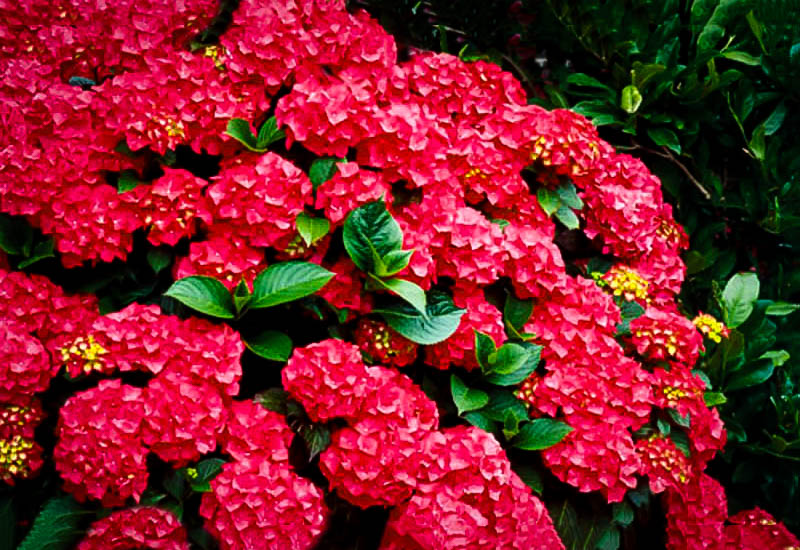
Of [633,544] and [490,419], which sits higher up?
[490,419]

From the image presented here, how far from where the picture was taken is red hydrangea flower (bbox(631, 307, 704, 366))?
201 centimetres

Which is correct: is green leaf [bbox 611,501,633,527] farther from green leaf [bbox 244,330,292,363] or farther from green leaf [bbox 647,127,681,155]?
green leaf [bbox 647,127,681,155]

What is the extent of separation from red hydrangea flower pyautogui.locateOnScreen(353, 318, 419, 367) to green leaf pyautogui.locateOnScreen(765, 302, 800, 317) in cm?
141

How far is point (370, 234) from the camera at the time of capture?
171 centimetres

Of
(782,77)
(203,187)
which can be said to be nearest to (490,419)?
(203,187)

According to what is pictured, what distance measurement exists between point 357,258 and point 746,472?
63.7 inches

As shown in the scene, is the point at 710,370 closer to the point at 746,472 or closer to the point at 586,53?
the point at 746,472

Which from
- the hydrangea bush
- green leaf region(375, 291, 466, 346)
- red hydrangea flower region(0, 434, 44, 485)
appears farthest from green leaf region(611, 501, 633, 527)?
red hydrangea flower region(0, 434, 44, 485)

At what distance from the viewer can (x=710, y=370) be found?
2.35 m

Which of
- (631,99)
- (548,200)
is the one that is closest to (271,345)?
(548,200)

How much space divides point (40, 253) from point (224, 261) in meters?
0.47

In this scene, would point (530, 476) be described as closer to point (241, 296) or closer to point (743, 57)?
point (241, 296)

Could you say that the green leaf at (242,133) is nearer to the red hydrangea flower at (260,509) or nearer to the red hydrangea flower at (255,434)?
the red hydrangea flower at (255,434)

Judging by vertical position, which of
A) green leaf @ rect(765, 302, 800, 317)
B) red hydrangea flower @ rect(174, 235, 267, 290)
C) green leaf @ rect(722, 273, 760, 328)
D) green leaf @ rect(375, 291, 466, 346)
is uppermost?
red hydrangea flower @ rect(174, 235, 267, 290)
